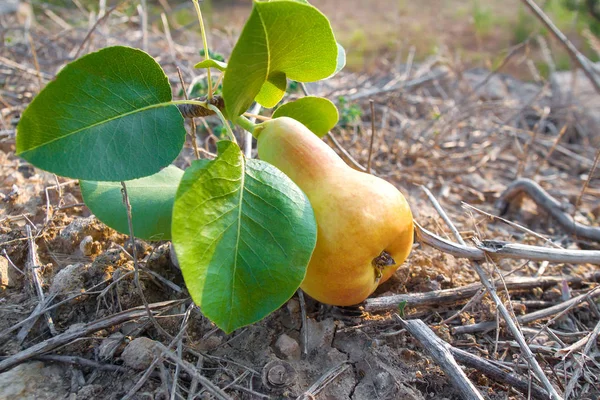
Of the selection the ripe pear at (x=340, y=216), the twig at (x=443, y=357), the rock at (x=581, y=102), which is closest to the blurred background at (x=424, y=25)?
the rock at (x=581, y=102)

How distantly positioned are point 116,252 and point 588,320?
4.68 ft

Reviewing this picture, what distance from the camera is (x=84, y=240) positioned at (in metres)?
1.41

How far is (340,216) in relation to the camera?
1107mm

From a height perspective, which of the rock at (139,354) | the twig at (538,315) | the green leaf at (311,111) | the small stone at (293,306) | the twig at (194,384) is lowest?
the twig at (538,315)

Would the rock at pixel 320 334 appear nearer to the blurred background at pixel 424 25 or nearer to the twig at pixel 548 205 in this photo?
the twig at pixel 548 205

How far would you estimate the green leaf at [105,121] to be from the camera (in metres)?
1.03

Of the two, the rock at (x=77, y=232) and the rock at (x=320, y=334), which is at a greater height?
the rock at (x=77, y=232)

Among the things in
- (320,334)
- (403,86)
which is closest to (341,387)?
(320,334)

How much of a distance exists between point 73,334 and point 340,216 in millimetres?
680

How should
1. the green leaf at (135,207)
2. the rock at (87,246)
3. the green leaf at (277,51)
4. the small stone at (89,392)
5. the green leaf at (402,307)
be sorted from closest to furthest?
the green leaf at (277,51)
the small stone at (89,392)
the green leaf at (135,207)
the green leaf at (402,307)
the rock at (87,246)

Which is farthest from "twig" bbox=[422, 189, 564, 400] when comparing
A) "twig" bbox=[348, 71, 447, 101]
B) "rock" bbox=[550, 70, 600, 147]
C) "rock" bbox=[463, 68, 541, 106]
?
"rock" bbox=[463, 68, 541, 106]

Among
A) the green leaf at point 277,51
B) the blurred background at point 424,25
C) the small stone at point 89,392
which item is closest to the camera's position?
the green leaf at point 277,51

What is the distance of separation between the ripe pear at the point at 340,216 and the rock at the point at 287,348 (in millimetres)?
138

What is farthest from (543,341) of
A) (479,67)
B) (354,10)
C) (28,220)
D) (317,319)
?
(354,10)
